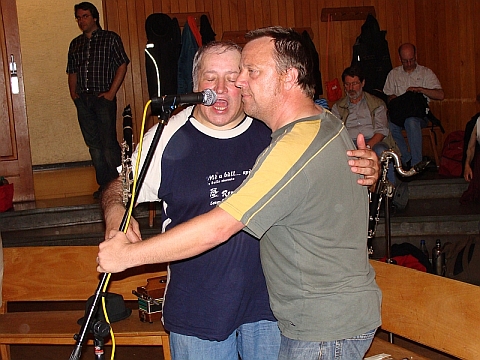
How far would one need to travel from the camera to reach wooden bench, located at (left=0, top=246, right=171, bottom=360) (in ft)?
13.0

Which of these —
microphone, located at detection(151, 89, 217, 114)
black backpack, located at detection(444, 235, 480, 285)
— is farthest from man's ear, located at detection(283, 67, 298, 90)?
black backpack, located at detection(444, 235, 480, 285)

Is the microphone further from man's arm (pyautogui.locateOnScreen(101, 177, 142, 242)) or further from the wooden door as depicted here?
the wooden door

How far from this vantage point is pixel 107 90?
718cm

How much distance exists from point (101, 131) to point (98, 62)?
71 cm

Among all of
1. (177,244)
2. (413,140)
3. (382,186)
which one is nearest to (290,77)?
(177,244)

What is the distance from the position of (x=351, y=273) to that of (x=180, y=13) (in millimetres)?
7512

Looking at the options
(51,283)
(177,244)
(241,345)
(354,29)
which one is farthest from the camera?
(354,29)

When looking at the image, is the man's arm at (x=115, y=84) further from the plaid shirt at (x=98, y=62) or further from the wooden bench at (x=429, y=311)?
the wooden bench at (x=429, y=311)

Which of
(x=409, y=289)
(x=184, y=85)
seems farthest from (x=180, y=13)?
(x=409, y=289)

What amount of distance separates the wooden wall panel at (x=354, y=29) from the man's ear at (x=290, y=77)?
7.05 meters

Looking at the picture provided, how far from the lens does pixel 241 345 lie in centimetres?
245

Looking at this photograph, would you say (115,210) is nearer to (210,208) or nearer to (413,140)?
(210,208)

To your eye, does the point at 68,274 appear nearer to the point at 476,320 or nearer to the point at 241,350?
the point at 241,350

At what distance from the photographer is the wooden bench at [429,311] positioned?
119 inches
